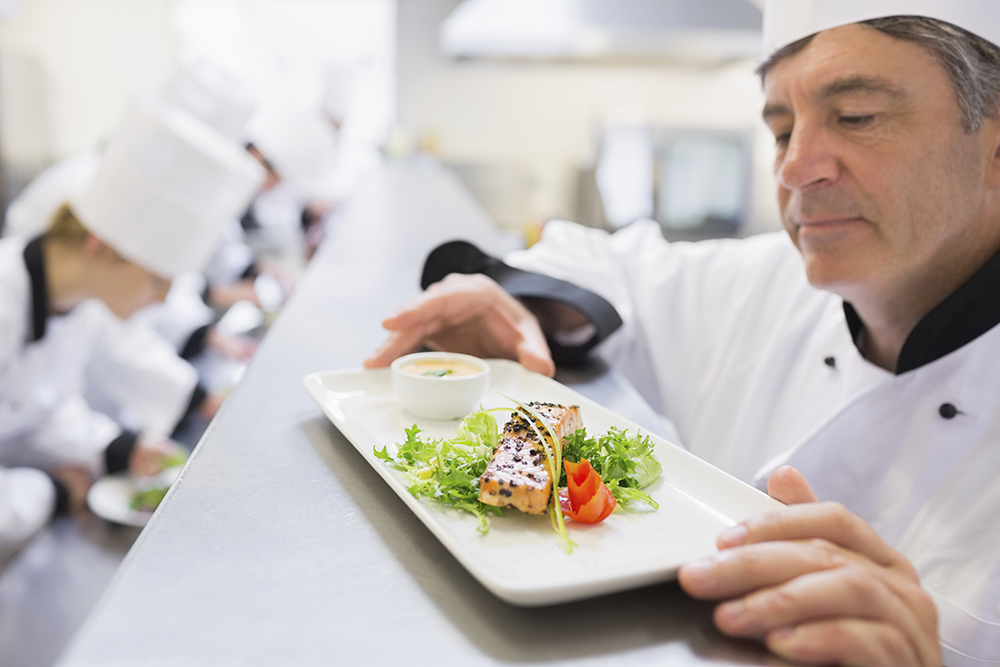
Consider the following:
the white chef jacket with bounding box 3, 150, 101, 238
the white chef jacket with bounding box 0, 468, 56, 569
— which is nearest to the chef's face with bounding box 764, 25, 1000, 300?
the white chef jacket with bounding box 0, 468, 56, 569

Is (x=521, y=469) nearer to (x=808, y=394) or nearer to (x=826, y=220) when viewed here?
(x=826, y=220)

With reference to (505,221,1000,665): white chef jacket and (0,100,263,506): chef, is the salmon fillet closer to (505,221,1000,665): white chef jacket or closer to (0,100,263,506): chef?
(505,221,1000,665): white chef jacket

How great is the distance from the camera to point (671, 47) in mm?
4973

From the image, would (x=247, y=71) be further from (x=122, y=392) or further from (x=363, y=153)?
(x=122, y=392)

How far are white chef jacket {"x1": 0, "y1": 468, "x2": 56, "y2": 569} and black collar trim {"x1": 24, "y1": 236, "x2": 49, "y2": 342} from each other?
514 mm

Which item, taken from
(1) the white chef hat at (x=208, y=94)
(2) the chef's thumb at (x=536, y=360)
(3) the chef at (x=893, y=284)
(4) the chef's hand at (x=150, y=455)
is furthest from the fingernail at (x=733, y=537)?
(1) the white chef hat at (x=208, y=94)

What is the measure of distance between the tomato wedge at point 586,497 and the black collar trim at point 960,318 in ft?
2.56

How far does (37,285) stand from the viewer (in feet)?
7.79

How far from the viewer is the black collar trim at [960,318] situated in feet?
3.62

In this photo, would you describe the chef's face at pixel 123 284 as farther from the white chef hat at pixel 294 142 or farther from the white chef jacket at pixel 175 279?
the white chef hat at pixel 294 142

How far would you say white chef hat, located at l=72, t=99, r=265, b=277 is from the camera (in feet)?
7.97

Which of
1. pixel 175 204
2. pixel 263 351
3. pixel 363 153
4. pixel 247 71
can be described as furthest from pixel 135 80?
pixel 263 351

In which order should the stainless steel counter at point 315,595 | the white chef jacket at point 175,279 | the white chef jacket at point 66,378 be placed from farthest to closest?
the white chef jacket at point 175,279 → the white chef jacket at point 66,378 → the stainless steel counter at point 315,595

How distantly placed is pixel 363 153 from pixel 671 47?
3.46 m
